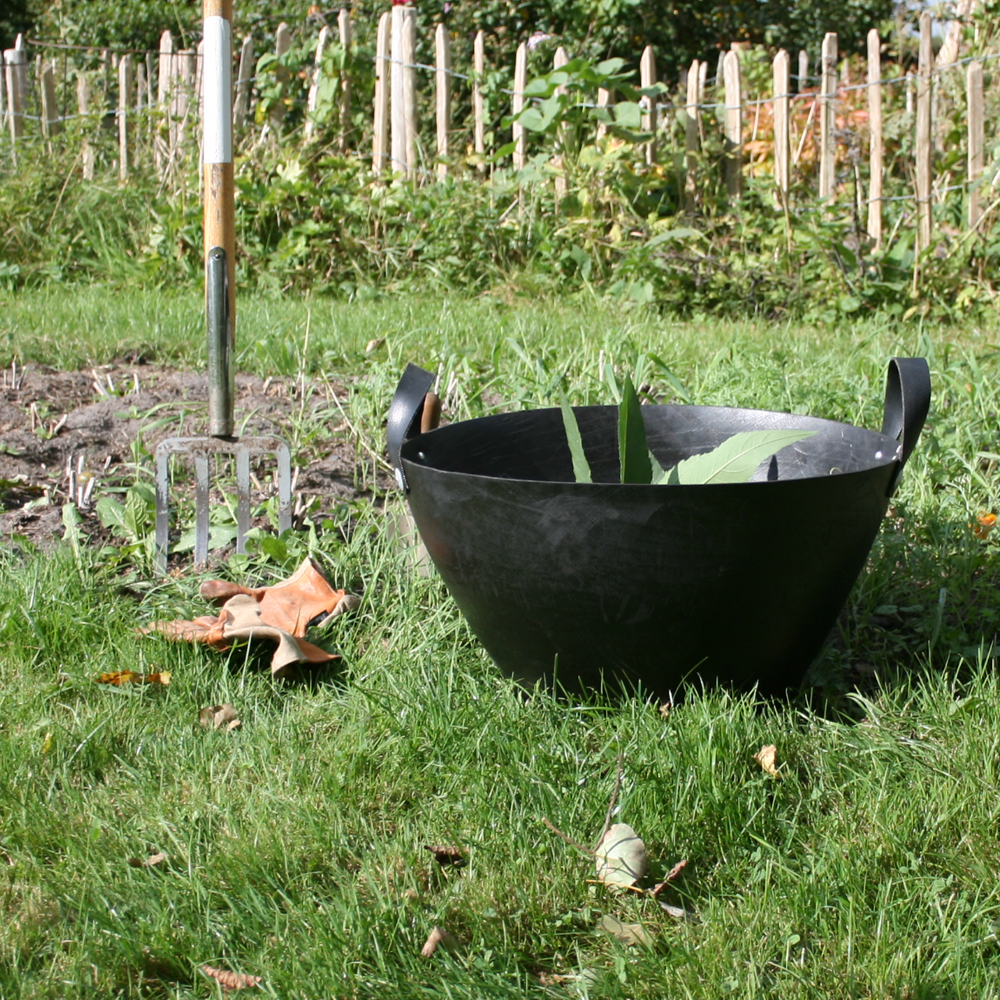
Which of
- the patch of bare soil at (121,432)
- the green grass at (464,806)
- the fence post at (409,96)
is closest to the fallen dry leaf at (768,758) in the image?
the green grass at (464,806)

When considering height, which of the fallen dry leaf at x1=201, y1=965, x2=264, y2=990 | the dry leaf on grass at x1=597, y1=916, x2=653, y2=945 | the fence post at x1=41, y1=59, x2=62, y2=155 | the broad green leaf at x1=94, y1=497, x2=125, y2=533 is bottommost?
the fallen dry leaf at x1=201, y1=965, x2=264, y2=990

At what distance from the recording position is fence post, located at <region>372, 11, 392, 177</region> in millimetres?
6238

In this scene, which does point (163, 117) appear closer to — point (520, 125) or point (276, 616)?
point (520, 125)

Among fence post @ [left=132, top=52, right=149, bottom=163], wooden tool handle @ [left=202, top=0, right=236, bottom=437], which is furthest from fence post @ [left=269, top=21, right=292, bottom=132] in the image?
wooden tool handle @ [left=202, top=0, right=236, bottom=437]

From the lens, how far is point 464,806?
1.56m

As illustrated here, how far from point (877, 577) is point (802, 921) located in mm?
1133

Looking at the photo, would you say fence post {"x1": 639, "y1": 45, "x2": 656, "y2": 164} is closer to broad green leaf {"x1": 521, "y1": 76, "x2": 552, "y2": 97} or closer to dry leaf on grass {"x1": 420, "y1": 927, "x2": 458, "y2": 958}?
broad green leaf {"x1": 521, "y1": 76, "x2": 552, "y2": 97}

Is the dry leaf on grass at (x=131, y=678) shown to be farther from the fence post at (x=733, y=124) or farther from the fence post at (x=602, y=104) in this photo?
the fence post at (x=733, y=124)

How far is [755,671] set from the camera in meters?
1.72

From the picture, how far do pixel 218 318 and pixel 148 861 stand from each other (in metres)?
1.32

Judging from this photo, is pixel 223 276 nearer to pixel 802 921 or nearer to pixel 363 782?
pixel 363 782

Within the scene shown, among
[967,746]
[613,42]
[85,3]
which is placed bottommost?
[967,746]

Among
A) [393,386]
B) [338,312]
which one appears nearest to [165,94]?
[338,312]

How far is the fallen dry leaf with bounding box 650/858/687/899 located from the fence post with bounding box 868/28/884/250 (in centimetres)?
474
